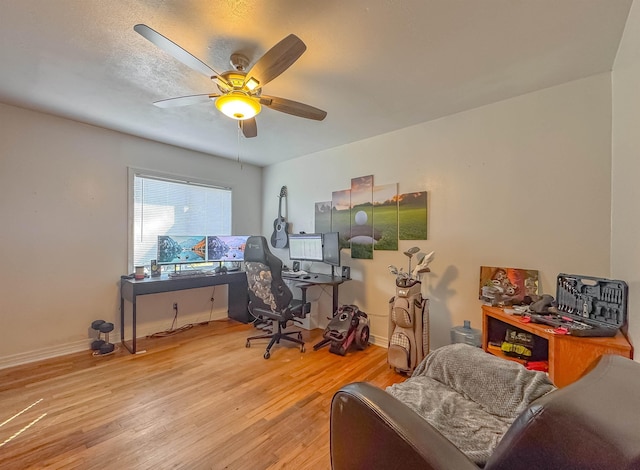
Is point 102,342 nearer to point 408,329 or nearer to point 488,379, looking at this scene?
point 408,329

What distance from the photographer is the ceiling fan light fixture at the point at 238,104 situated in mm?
1708

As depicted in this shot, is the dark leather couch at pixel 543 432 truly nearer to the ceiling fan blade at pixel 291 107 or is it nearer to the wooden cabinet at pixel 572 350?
the wooden cabinet at pixel 572 350

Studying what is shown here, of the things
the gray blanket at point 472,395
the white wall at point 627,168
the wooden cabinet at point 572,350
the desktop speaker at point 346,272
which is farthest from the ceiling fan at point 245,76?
the wooden cabinet at point 572,350

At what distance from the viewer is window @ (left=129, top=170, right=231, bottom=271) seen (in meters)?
3.38

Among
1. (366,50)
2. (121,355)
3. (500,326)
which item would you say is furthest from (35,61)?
(500,326)

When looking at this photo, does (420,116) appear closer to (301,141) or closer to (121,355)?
(301,141)

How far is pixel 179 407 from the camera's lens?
6.48 ft

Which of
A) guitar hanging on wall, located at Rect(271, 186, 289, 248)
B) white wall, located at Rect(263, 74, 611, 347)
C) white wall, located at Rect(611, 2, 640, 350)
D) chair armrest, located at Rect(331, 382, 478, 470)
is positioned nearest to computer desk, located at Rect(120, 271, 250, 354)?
guitar hanging on wall, located at Rect(271, 186, 289, 248)

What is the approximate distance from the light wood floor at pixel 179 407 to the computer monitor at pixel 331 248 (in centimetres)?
104

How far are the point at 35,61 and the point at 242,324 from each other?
129 inches

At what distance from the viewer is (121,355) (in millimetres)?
2830

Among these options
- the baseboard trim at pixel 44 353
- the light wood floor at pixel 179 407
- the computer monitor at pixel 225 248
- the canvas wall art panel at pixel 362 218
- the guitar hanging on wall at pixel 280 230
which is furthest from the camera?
the guitar hanging on wall at pixel 280 230

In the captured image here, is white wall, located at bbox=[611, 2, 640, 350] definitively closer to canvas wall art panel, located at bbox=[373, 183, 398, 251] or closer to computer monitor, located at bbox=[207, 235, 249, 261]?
canvas wall art panel, located at bbox=[373, 183, 398, 251]

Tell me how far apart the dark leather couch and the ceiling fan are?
1.62 meters
